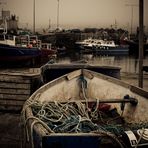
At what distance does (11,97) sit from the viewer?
354 inches

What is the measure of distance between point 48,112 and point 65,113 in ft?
0.90

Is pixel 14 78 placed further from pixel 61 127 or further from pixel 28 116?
pixel 61 127

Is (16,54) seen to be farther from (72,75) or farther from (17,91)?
(72,75)

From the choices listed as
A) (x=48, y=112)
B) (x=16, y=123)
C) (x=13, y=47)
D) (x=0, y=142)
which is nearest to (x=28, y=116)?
(x=48, y=112)

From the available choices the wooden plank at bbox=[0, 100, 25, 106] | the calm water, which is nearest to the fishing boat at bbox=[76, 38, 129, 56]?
the calm water

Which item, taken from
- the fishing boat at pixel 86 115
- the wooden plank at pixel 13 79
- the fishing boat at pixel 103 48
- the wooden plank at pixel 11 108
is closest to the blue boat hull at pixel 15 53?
the wooden plank at pixel 13 79

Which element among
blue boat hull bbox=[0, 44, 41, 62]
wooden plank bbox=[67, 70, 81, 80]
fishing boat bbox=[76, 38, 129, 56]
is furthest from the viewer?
fishing boat bbox=[76, 38, 129, 56]

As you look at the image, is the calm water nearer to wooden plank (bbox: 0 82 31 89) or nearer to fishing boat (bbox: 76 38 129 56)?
fishing boat (bbox: 76 38 129 56)

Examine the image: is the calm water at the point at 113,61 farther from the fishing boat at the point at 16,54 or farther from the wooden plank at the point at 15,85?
the wooden plank at the point at 15,85

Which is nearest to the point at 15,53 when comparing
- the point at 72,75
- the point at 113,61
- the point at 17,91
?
the point at 17,91

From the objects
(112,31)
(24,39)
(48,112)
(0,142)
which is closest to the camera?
(48,112)

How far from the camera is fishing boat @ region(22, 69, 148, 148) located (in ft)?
12.5

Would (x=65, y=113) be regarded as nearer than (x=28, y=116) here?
→ No

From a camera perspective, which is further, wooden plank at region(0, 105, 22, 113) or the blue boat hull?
the blue boat hull
